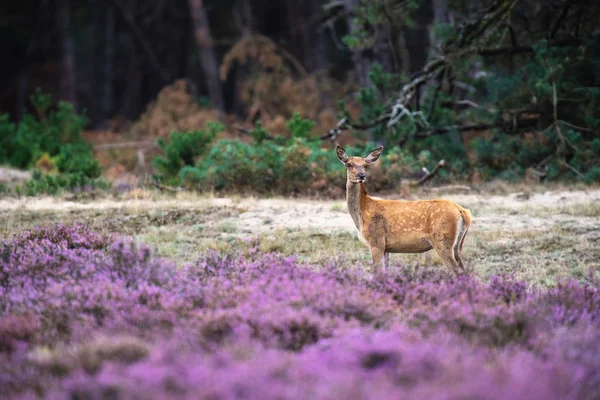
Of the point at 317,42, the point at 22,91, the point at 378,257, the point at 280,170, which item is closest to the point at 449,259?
the point at 378,257

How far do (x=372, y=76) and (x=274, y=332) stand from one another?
13.4 meters

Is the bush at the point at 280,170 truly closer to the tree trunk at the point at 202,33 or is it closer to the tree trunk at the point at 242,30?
the tree trunk at the point at 202,33

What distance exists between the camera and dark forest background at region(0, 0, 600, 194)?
1689cm

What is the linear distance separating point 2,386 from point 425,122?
43.0ft

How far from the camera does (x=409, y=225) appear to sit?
8156mm

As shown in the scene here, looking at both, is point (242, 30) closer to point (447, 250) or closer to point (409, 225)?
point (409, 225)

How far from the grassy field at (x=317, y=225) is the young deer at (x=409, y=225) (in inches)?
27.4

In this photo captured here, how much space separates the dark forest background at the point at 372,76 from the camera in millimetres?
16891

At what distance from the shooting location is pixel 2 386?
4.76m

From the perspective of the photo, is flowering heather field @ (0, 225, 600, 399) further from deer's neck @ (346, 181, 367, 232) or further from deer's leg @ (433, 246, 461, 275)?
deer's neck @ (346, 181, 367, 232)

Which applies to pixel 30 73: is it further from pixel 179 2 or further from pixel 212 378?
pixel 212 378

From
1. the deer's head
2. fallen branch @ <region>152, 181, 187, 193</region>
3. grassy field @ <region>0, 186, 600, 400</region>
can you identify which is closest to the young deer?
the deer's head

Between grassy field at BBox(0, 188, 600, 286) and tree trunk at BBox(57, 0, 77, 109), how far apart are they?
22398mm

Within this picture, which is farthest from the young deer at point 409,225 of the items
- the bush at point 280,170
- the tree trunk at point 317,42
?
the tree trunk at point 317,42
